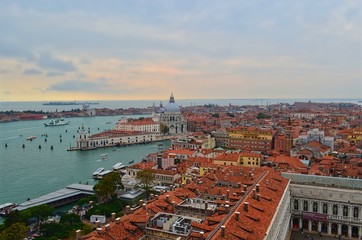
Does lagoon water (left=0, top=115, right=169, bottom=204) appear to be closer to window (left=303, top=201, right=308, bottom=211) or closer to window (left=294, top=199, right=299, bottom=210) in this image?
window (left=294, top=199, right=299, bottom=210)

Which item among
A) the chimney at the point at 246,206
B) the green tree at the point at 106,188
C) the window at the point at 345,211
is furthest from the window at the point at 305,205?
the green tree at the point at 106,188

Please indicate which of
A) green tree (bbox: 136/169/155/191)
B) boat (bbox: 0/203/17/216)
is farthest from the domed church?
boat (bbox: 0/203/17/216)

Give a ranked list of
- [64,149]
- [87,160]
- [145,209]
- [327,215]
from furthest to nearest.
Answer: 1. [64,149]
2. [87,160]
3. [327,215]
4. [145,209]

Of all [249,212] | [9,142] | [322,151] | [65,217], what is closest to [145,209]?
[249,212]

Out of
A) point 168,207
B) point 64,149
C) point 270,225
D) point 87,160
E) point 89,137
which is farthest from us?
point 89,137

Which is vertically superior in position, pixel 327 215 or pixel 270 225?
pixel 270 225

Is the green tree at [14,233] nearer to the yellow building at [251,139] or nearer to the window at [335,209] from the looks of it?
the window at [335,209]

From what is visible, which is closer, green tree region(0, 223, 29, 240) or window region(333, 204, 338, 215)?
green tree region(0, 223, 29, 240)

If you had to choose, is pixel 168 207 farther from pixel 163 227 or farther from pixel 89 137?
pixel 89 137
